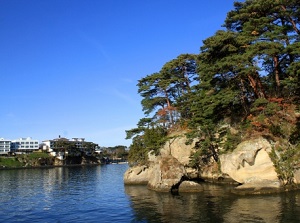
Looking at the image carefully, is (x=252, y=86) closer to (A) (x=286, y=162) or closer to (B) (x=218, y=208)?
(A) (x=286, y=162)

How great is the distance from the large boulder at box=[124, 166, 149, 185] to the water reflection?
1669 centimetres

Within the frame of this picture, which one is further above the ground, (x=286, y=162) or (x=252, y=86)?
(x=252, y=86)

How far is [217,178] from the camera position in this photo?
144ft

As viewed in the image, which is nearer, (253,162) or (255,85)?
(253,162)

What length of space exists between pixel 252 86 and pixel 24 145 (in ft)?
567

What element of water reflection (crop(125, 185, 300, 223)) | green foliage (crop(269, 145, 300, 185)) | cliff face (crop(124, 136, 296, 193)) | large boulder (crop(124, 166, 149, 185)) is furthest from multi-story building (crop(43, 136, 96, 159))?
green foliage (crop(269, 145, 300, 185))

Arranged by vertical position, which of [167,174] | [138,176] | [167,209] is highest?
[167,174]

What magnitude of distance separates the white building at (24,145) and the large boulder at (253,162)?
167m

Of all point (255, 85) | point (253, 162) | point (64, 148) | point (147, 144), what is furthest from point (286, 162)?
point (64, 148)

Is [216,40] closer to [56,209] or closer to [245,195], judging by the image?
[245,195]

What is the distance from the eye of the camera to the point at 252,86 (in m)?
37.1

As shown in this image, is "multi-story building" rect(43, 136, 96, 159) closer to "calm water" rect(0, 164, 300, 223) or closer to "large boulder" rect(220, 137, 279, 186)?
"calm water" rect(0, 164, 300, 223)

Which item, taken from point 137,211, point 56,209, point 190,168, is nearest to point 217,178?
point 190,168

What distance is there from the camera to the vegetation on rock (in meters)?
32.6
